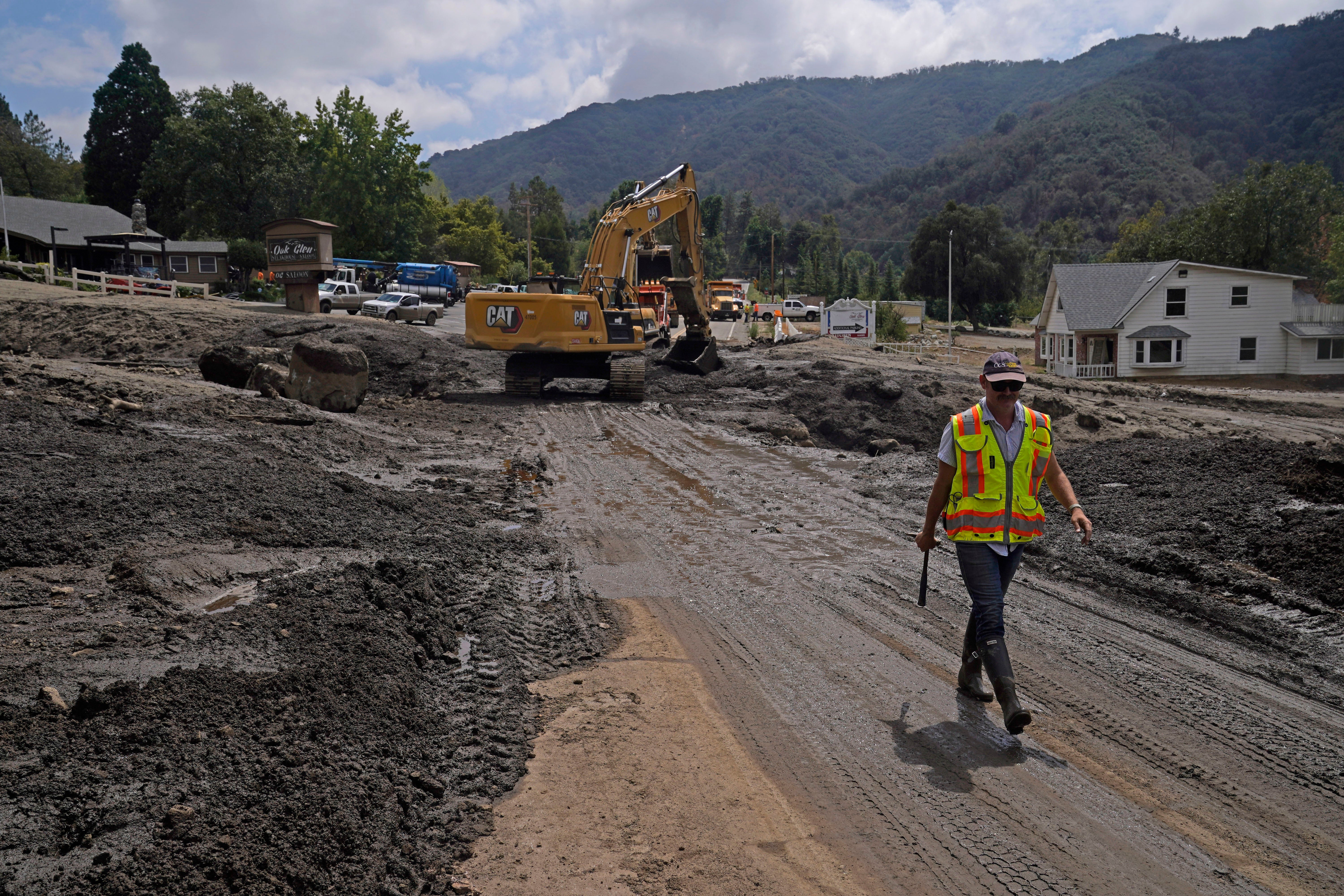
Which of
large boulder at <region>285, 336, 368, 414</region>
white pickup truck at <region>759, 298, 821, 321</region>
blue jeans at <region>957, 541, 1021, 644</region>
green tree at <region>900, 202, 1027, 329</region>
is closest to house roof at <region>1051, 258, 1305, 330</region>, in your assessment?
white pickup truck at <region>759, 298, 821, 321</region>

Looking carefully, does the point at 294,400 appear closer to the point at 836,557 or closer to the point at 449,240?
the point at 836,557

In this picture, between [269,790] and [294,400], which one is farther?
[294,400]

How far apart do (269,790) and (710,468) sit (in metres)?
10.3

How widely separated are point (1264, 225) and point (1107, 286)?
17.0 meters

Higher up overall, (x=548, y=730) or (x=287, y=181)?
(x=287, y=181)

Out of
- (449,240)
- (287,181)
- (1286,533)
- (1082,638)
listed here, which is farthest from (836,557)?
(449,240)

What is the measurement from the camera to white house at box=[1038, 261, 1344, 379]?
41281mm

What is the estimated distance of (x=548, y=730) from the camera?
200 inches

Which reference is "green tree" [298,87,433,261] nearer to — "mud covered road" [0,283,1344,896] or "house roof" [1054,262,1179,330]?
"house roof" [1054,262,1179,330]

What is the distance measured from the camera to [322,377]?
16.5 metres

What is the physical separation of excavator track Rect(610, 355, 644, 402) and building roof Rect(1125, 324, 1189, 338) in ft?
96.6

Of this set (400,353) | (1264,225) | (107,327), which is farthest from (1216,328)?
(107,327)

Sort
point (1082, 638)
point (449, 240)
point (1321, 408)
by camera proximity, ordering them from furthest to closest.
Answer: point (449, 240) < point (1321, 408) < point (1082, 638)

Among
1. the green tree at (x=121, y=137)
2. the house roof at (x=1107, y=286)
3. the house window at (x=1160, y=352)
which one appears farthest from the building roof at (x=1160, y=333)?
the green tree at (x=121, y=137)
